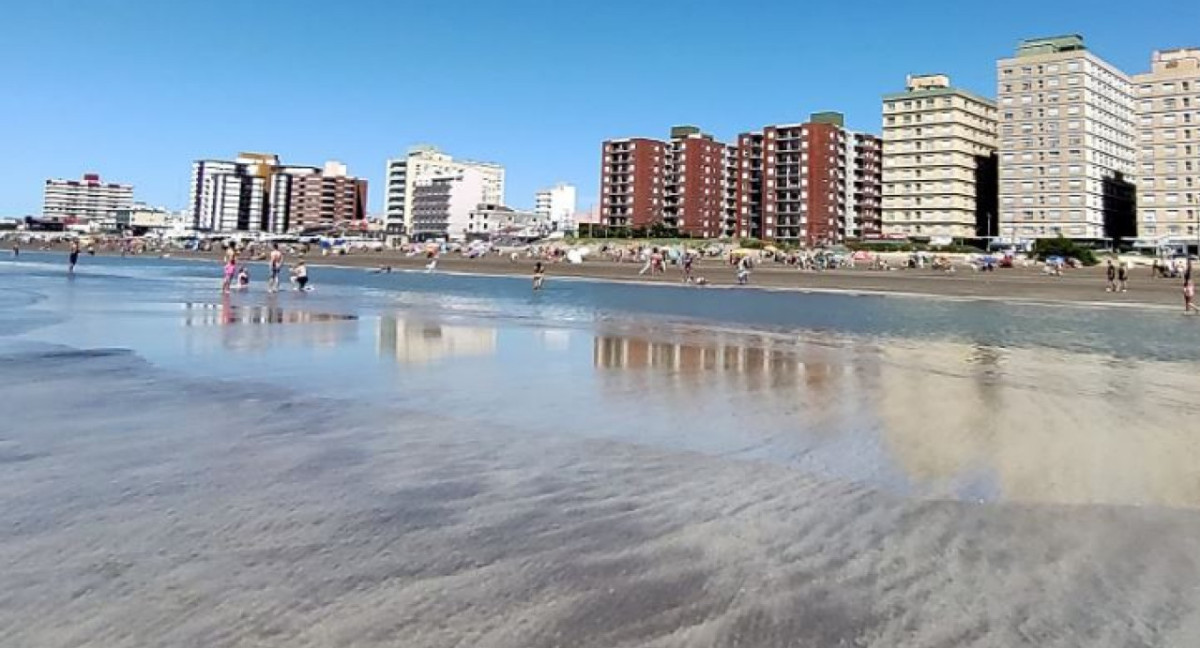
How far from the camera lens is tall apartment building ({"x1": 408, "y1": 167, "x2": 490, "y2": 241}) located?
18150 centimetres

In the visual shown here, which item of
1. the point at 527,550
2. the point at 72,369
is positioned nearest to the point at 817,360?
the point at 527,550

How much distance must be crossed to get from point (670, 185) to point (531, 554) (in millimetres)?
142455

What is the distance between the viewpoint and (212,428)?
712cm

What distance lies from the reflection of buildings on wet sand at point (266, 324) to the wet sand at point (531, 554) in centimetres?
825

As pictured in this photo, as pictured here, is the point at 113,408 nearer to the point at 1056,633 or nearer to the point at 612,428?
the point at 612,428

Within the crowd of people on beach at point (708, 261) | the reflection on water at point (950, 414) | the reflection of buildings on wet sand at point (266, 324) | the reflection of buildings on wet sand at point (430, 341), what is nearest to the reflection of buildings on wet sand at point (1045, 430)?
the reflection on water at point (950, 414)

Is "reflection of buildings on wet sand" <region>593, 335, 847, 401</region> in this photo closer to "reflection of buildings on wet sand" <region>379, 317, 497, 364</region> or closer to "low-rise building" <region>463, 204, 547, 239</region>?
"reflection of buildings on wet sand" <region>379, 317, 497, 364</region>

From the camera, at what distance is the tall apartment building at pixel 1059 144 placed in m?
113

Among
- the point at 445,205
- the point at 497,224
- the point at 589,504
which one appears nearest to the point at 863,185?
the point at 497,224

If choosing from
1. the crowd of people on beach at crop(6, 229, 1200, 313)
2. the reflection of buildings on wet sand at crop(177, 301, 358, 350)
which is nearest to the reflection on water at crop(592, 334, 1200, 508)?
the reflection of buildings on wet sand at crop(177, 301, 358, 350)

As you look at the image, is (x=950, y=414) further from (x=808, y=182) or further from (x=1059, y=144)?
(x=1059, y=144)

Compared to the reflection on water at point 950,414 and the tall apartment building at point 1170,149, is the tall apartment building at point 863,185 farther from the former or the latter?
the reflection on water at point 950,414

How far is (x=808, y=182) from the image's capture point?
125375 mm

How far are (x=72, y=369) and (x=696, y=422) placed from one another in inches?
336
